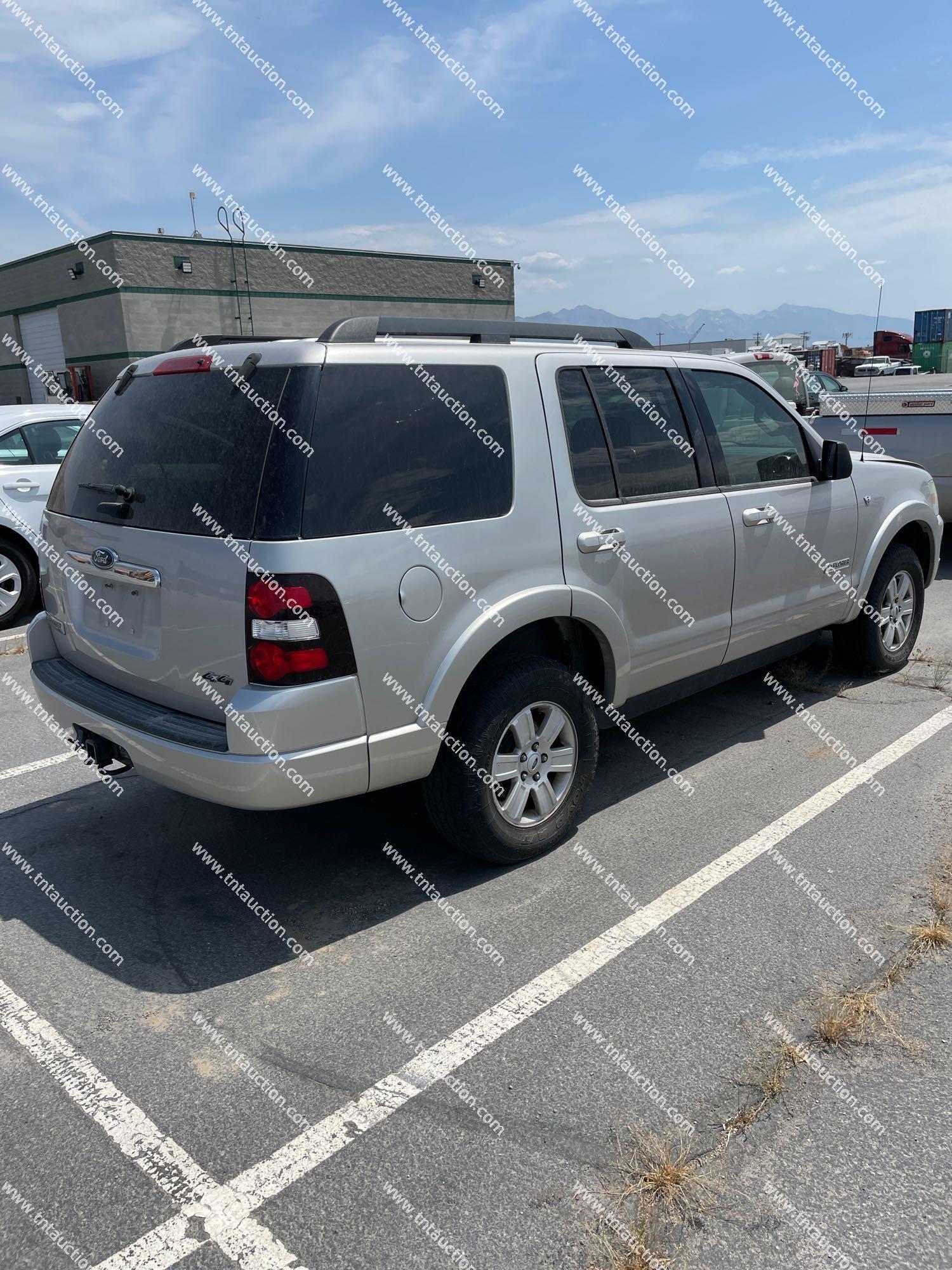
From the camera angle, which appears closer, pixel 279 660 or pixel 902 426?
pixel 279 660

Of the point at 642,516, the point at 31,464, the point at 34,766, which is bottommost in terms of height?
the point at 34,766

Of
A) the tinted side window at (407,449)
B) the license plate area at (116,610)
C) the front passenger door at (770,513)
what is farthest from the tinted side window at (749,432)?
the license plate area at (116,610)

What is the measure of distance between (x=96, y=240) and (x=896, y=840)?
28466mm

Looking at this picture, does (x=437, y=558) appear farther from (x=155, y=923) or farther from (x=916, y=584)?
(x=916, y=584)

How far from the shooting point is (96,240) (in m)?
26.8

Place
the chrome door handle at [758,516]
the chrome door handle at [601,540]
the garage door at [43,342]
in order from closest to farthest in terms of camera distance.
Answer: the chrome door handle at [601,540] → the chrome door handle at [758,516] → the garage door at [43,342]

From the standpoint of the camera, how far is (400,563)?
3.15 meters

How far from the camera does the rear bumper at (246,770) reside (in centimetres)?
301

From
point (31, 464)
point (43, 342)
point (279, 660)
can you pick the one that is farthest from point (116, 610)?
point (43, 342)

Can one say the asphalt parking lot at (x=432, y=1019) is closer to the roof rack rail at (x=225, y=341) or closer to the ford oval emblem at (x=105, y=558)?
the ford oval emblem at (x=105, y=558)

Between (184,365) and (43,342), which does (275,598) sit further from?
(43,342)

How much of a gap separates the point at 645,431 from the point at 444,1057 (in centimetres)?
270

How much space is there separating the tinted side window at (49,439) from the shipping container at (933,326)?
116 ft

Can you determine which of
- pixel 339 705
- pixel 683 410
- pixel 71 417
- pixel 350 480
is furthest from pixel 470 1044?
pixel 71 417
